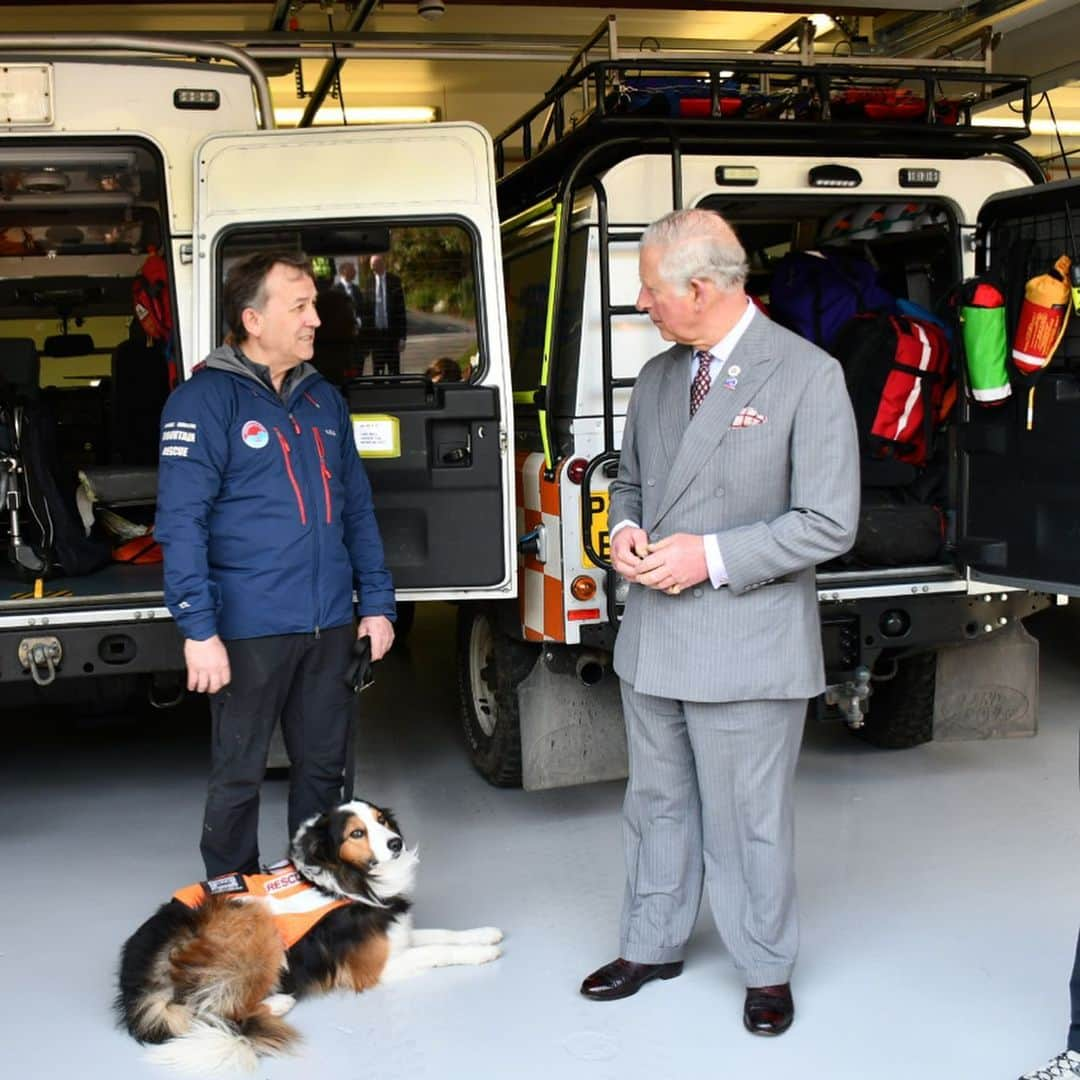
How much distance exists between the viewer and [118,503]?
17.5 feet

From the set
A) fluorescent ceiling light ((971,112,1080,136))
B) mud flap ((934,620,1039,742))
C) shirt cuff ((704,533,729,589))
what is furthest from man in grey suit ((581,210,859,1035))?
fluorescent ceiling light ((971,112,1080,136))

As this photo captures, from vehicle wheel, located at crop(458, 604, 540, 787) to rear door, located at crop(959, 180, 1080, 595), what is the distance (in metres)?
1.59

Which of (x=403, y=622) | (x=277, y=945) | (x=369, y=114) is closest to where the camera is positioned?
(x=277, y=945)

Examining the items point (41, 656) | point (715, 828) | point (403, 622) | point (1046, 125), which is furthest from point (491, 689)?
point (1046, 125)

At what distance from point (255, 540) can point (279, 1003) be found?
3.79 ft

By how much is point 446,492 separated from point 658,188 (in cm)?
115

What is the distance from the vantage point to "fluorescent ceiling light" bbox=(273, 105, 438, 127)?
11.0m

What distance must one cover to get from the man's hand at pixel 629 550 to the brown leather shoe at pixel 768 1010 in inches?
40.5

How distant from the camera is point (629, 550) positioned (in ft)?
10.8

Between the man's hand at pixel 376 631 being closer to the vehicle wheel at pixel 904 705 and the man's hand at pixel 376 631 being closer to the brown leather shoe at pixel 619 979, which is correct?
the brown leather shoe at pixel 619 979

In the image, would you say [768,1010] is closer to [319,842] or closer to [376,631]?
[319,842]

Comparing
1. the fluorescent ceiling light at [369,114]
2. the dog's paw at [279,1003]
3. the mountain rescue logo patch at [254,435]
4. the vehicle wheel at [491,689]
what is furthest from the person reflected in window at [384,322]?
the fluorescent ceiling light at [369,114]

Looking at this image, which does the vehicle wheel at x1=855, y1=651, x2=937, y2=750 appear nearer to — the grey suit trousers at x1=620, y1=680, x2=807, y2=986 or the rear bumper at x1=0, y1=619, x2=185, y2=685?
the grey suit trousers at x1=620, y1=680, x2=807, y2=986

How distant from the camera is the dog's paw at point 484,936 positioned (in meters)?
3.76
